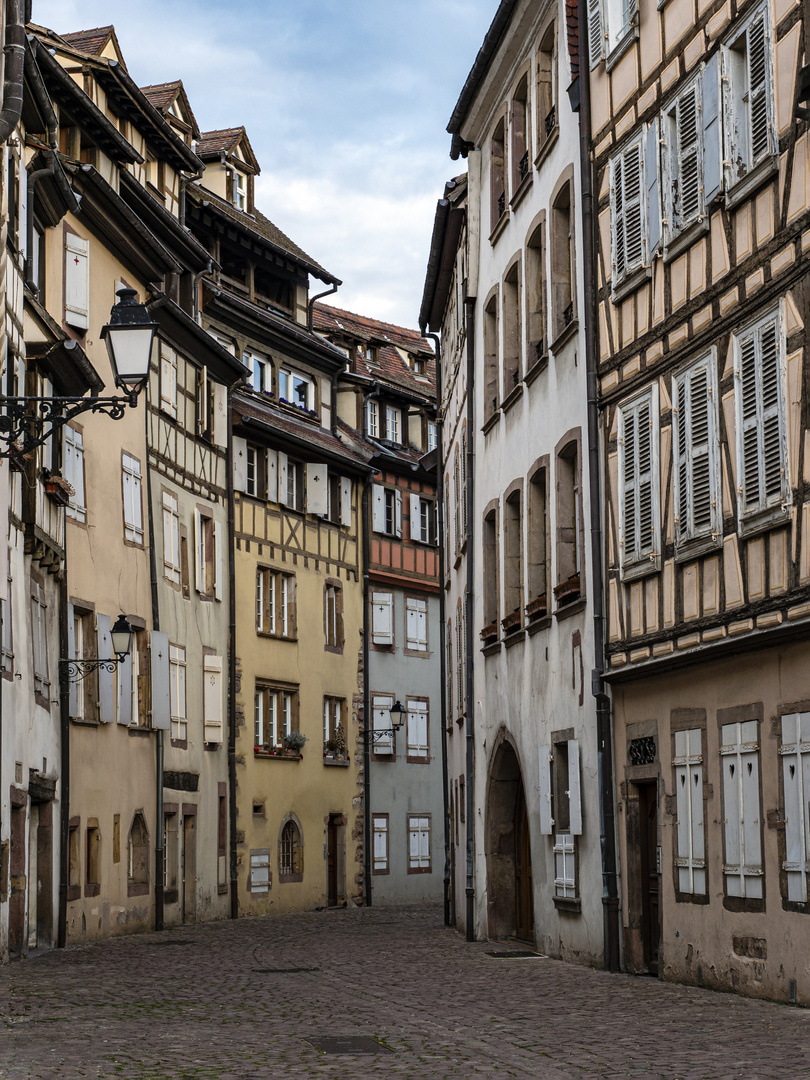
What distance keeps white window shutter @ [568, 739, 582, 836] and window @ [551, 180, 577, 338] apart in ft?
14.4

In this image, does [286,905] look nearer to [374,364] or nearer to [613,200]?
[374,364]

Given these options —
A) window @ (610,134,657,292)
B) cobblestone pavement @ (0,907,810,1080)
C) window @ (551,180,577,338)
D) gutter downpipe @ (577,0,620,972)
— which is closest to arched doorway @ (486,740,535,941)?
cobblestone pavement @ (0,907,810,1080)

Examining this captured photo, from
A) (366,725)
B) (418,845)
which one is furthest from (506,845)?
(418,845)

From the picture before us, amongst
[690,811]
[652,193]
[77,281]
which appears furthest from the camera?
[77,281]

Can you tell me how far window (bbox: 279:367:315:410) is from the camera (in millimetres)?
35125

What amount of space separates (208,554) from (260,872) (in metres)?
6.21

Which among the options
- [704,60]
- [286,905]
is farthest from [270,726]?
[704,60]

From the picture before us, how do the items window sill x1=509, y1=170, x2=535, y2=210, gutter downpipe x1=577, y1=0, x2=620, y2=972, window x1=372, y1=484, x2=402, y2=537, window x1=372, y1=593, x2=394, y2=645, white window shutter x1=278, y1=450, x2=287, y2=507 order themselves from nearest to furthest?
1. gutter downpipe x1=577, y1=0, x2=620, y2=972
2. window sill x1=509, y1=170, x2=535, y2=210
3. white window shutter x1=278, y1=450, x2=287, y2=507
4. window x1=372, y1=593, x2=394, y2=645
5. window x1=372, y1=484, x2=402, y2=537

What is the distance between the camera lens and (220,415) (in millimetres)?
31000

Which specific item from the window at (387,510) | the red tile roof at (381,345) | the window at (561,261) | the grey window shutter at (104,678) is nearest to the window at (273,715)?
the window at (387,510)

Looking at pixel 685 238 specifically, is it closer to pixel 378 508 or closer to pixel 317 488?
pixel 317 488

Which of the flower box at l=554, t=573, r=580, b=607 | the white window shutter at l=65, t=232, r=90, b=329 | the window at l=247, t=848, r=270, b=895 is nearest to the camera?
the flower box at l=554, t=573, r=580, b=607

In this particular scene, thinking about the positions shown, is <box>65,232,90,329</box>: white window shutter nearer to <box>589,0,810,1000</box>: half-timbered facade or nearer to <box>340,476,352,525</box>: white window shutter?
<box>589,0,810,1000</box>: half-timbered facade

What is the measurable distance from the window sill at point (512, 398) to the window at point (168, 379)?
9102 mm
